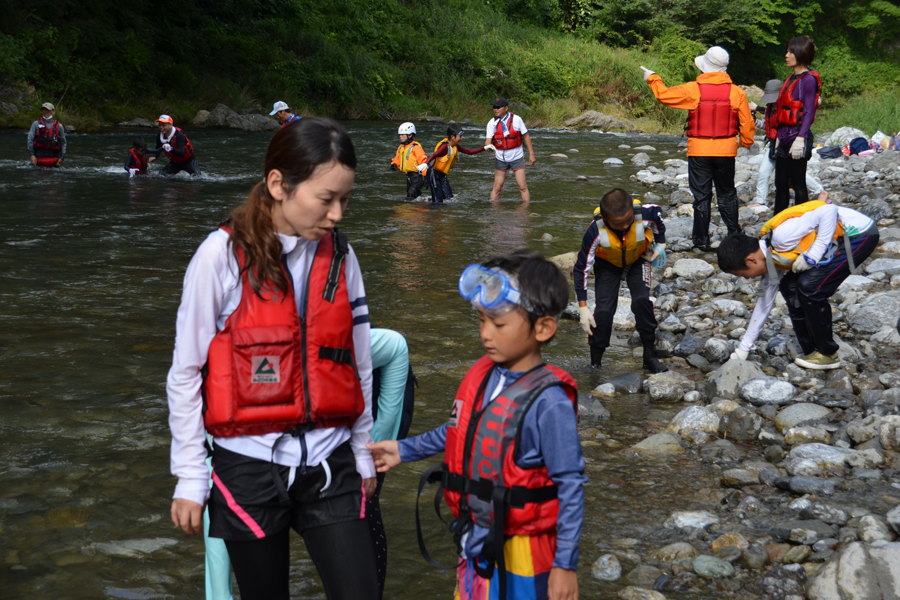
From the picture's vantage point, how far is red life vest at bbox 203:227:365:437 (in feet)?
6.91

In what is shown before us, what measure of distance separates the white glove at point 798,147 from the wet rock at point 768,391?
12.6ft

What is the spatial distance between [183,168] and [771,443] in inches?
523

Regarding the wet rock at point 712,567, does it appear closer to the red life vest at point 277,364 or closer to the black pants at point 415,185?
the red life vest at point 277,364

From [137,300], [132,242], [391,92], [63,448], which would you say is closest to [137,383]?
[63,448]

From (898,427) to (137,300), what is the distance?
236 inches

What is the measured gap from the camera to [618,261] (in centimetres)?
584

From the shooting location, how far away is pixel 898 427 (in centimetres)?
435

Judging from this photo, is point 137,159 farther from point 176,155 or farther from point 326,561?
point 326,561

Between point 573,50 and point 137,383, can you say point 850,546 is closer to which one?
point 137,383

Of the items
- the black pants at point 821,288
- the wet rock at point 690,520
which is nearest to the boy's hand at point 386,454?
the wet rock at point 690,520

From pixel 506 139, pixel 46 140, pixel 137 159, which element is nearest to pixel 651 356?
pixel 506 139

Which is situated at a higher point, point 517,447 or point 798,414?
point 517,447

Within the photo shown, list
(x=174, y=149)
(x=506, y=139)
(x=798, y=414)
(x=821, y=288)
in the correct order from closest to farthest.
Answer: (x=798, y=414), (x=821, y=288), (x=506, y=139), (x=174, y=149)

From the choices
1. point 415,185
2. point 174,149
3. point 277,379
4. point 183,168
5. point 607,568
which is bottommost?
point 607,568
